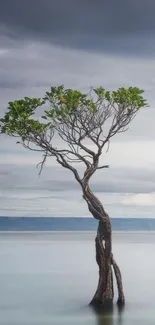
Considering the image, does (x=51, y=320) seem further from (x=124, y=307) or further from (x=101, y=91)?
(x=101, y=91)

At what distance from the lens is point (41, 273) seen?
165ft

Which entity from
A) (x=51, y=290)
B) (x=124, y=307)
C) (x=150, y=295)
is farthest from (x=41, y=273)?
(x=124, y=307)

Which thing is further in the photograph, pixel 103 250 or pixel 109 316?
pixel 103 250

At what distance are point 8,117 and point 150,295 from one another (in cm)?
1176

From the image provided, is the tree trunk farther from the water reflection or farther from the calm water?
the calm water

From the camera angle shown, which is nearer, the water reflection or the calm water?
the water reflection

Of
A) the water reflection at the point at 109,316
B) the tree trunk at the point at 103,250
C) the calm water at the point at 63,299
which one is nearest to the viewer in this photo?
the water reflection at the point at 109,316

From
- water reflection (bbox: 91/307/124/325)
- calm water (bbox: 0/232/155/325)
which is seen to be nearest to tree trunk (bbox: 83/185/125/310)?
water reflection (bbox: 91/307/124/325)

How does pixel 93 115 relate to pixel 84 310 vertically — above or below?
above

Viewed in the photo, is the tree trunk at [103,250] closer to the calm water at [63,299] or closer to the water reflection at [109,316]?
the water reflection at [109,316]

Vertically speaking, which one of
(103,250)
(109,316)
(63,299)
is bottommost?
(63,299)

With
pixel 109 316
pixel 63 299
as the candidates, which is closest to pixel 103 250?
pixel 109 316

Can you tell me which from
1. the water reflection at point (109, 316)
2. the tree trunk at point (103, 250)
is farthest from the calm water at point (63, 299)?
A: the tree trunk at point (103, 250)

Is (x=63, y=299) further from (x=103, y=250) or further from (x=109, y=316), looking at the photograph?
(x=103, y=250)
